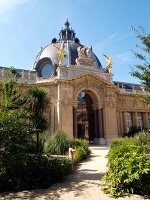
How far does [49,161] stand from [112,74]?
114ft

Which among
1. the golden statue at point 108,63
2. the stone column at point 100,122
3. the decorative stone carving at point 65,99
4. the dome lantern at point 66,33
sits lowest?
the stone column at point 100,122

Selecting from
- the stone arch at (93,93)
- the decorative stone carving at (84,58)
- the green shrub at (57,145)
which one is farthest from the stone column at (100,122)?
the green shrub at (57,145)

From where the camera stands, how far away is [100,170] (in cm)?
1617

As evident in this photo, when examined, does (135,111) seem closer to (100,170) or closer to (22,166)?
(100,170)

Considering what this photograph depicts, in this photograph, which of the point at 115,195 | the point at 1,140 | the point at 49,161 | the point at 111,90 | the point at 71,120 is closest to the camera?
the point at 115,195

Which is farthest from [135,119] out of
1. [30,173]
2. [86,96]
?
[30,173]

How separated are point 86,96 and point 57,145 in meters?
24.6

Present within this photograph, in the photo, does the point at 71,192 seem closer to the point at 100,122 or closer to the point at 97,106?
the point at 100,122

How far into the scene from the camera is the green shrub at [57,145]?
23141mm

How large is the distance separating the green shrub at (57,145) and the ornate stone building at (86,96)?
378 inches

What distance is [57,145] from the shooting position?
23750 millimetres

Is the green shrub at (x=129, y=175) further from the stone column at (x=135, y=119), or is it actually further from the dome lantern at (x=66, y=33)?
the dome lantern at (x=66, y=33)

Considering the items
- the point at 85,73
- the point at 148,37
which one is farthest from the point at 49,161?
the point at 85,73

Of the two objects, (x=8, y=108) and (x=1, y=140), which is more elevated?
(x=8, y=108)
